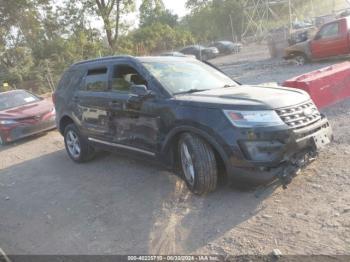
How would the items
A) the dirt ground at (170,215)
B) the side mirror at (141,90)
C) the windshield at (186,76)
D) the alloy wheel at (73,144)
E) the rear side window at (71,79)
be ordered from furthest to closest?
1. the alloy wheel at (73,144)
2. the rear side window at (71,79)
3. the windshield at (186,76)
4. the side mirror at (141,90)
5. the dirt ground at (170,215)

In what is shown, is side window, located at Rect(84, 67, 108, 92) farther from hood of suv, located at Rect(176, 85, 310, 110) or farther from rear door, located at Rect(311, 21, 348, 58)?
rear door, located at Rect(311, 21, 348, 58)

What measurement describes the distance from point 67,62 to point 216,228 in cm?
2776

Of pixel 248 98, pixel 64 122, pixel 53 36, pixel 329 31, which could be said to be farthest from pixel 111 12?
pixel 248 98

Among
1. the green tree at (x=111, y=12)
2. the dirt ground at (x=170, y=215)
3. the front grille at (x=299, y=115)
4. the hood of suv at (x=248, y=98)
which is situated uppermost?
the green tree at (x=111, y=12)

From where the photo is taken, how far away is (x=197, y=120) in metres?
4.49

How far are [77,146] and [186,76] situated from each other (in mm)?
2810

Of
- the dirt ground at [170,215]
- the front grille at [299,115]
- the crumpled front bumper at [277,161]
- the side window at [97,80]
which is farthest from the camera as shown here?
the side window at [97,80]

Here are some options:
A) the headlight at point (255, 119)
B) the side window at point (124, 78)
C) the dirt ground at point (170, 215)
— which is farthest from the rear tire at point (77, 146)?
the headlight at point (255, 119)

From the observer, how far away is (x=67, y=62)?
29766 mm

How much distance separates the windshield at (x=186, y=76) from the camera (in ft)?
17.1

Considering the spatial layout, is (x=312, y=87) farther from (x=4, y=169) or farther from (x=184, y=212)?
(x=4, y=169)

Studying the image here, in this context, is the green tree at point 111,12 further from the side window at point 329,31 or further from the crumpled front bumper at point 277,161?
the crumpled front bumper at point 277,161

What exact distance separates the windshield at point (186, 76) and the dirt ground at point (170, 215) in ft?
4.36

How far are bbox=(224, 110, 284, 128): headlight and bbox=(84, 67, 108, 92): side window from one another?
253 centimetres
